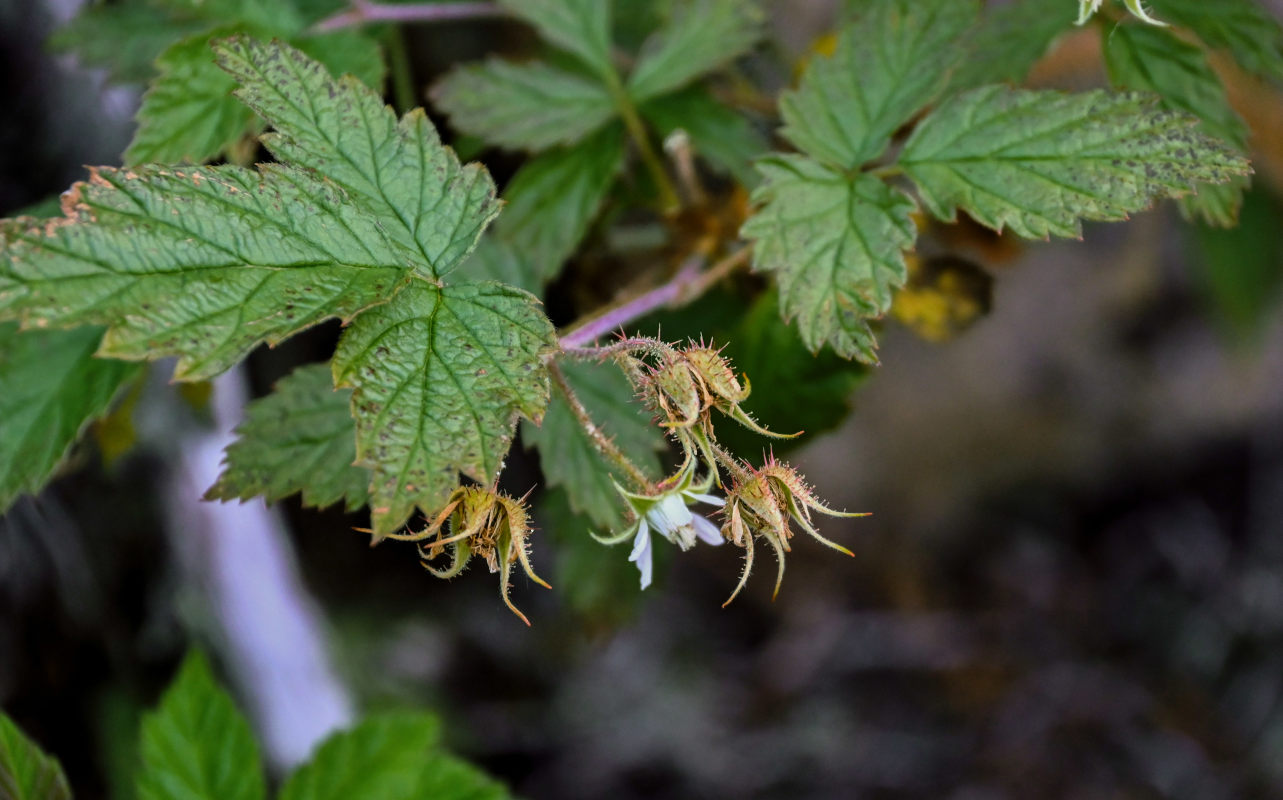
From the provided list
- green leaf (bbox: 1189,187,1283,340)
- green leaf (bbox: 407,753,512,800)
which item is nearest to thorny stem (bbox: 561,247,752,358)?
green leaf (bbox: 407,753,512,800)

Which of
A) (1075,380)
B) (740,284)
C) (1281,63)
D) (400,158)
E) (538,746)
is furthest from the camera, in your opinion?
(1075,380)

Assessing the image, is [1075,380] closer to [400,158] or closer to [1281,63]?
[1281,63]

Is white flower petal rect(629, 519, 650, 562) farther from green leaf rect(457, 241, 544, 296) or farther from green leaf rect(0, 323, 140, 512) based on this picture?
green leaf rect(0, 323, 140, 512)

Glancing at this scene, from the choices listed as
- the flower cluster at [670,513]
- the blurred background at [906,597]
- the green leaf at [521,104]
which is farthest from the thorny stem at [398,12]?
the flower cluster at [670,513]

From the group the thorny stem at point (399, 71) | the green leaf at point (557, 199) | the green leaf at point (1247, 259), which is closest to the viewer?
the green leaf at point (557, 199)

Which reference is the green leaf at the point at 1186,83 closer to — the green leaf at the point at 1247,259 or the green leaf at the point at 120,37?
the green leaf at the point at 120,37

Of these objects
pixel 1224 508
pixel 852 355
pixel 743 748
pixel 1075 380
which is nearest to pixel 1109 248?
pixel 1075 380
